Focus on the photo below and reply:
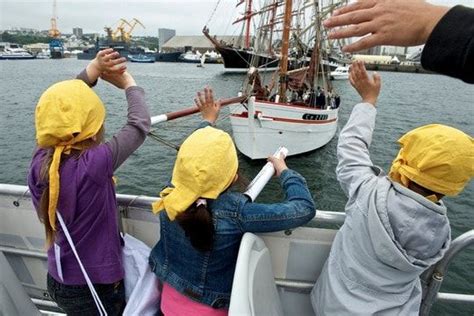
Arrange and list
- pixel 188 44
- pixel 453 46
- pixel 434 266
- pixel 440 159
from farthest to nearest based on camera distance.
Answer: pixel 188 44, pixel 434 266, pixel 440 159, pixel 453 46

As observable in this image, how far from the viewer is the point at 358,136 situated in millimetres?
1888

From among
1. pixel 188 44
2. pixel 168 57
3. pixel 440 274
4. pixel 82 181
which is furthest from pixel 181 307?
pixel 188 44

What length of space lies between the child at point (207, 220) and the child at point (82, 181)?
0.32 meters

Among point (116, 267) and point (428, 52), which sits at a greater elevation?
point (428, 52)

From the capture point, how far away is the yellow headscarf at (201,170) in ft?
4.80

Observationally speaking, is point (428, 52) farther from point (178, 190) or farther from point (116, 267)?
point (116, 267)

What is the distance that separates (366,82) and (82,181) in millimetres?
1613

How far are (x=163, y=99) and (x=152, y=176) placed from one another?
67.9 ft

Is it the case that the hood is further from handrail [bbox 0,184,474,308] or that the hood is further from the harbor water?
the harbor water

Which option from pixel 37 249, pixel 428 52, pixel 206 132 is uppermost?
pixel 428 52

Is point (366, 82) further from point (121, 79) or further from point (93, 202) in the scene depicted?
point (93, 202)

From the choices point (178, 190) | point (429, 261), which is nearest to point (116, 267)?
point (178, 190)

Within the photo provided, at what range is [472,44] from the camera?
2.55 ft

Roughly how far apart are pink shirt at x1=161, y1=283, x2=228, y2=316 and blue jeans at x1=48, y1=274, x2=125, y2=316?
0.35 m
